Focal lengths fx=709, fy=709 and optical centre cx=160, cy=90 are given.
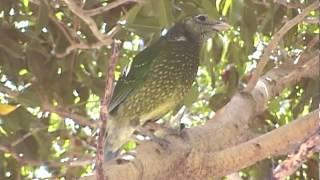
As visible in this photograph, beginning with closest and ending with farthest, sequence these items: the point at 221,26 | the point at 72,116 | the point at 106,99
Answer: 1. the point at 106,99
2. the point at 72,116
3. the point at 221,26

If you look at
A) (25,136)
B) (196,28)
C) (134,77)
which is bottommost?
(25,136)

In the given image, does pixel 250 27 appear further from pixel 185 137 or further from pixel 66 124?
pixel 66 124

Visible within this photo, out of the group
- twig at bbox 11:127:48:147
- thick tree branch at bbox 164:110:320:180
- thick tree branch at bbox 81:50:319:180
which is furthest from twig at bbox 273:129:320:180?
twig at bbox 11:127:48:147

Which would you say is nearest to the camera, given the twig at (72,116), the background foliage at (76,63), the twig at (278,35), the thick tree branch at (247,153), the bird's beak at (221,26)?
the thick tree branch at (247,153)

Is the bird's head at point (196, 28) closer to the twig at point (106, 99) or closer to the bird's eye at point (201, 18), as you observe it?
the bird's eye at point (201, 18)

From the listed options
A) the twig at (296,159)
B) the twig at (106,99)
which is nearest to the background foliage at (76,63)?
the twig at (106,99)

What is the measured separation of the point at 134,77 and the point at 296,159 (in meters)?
1.41

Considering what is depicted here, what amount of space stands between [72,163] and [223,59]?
33.1 inches

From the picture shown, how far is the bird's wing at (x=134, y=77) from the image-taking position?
2094 mm

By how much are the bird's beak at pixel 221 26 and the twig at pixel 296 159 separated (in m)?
1.28

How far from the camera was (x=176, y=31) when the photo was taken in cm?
222

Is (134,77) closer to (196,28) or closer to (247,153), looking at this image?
(196,28)

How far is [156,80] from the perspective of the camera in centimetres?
213

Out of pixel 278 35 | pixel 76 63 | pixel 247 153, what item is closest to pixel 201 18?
pixel 76 63
